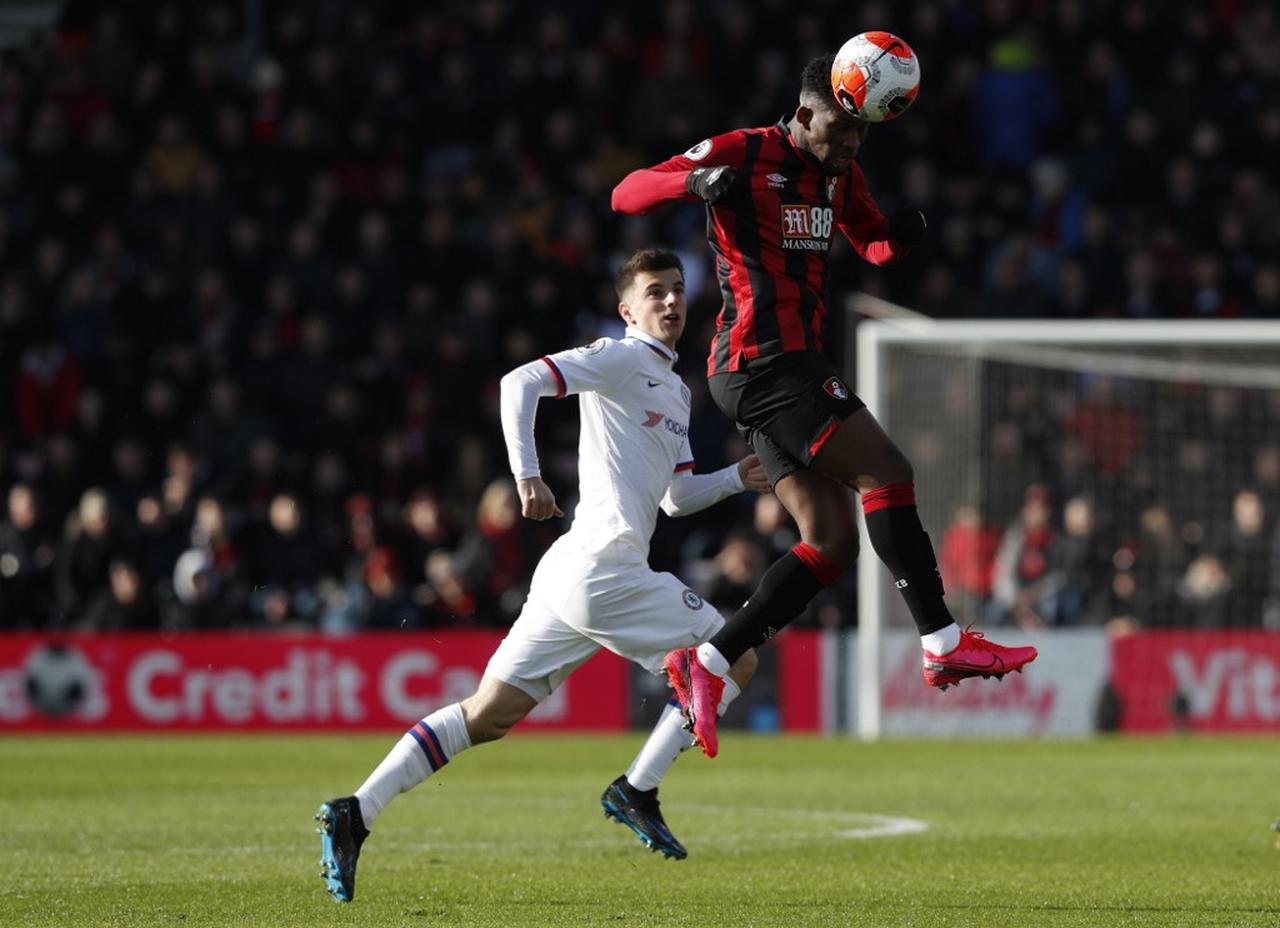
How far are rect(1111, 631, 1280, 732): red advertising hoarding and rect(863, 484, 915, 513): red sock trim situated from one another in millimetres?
11041

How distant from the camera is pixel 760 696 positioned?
1905cm

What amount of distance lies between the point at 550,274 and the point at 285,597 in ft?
12.6

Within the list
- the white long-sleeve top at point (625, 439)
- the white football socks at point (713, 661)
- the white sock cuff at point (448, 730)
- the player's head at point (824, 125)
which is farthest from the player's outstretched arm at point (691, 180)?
the white sock cuff at point (448, 730)

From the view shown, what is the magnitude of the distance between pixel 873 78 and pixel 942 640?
1916mm

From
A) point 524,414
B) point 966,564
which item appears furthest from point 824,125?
point 966,564

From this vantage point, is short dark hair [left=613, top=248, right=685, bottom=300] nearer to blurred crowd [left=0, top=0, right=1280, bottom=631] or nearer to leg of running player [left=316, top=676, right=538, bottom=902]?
leg of running player [left=316, top=676, right=538, bottom=902]

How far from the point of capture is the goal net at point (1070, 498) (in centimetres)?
1850

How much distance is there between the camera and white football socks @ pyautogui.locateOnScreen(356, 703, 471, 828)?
25.9 feet

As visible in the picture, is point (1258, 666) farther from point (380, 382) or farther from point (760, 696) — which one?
point (380, 382)

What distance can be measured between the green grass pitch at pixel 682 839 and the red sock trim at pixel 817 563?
1113mm

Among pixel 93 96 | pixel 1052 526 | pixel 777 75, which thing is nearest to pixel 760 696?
pixel 1052 526

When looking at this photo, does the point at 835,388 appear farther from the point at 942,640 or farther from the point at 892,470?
the point at 942,640

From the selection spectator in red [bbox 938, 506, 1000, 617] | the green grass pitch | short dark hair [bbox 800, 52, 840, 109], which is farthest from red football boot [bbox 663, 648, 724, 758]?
spectator in red [bbox 938, 506, 1000, 617]

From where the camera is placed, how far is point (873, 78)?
7.75m
